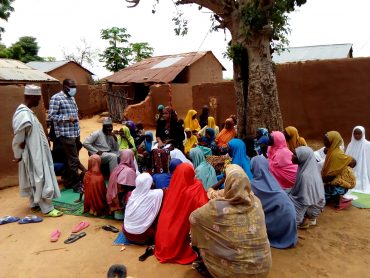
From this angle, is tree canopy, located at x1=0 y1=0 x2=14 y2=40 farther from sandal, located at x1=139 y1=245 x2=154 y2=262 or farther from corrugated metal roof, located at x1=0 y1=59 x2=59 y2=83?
sandal, located at x1=139 y1=245 x2=154 y2=262

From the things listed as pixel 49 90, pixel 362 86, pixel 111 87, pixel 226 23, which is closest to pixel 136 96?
pixel 111 87

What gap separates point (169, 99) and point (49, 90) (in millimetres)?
8837

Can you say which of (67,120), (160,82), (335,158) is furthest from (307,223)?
(160,82)

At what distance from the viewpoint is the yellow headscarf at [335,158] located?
15.9 ft

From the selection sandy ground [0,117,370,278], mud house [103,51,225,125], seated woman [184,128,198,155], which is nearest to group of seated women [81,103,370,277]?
sandy ground [0,117,370,278]

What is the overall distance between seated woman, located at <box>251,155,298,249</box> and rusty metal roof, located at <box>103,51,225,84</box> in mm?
11696

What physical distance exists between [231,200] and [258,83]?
4513mm

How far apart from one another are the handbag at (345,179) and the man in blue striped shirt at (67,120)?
14.8 feet

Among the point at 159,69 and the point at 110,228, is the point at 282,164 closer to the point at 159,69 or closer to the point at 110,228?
the point at 110,228

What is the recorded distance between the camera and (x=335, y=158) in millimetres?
4871

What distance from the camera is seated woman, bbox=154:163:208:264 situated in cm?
354

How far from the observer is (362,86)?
7.57 m

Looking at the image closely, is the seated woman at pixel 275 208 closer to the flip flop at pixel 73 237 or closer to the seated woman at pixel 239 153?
the seated woman at pixel 239 153

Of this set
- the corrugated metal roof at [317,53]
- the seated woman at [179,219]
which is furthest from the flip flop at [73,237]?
the corrugated metal roof at [317,53]
